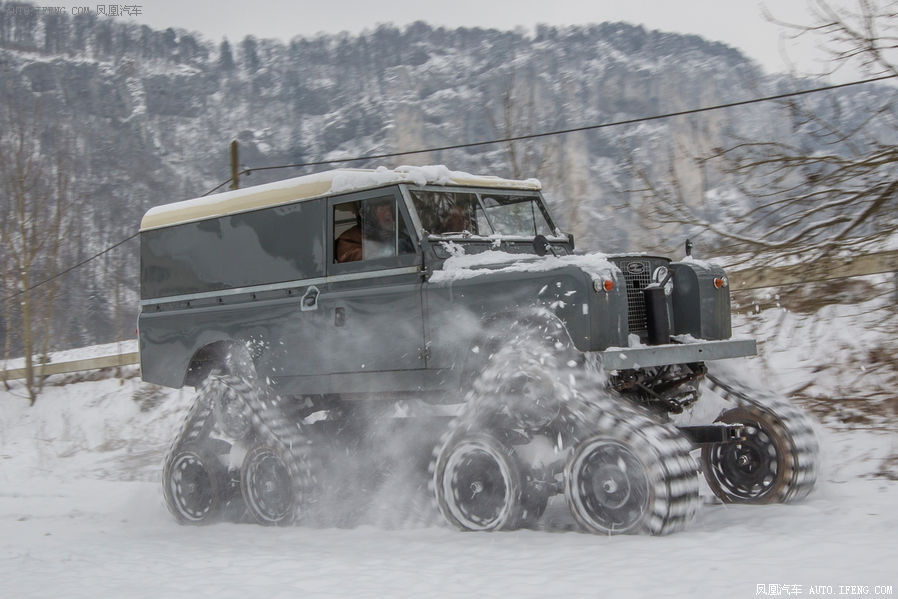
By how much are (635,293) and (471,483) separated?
205 centimetres

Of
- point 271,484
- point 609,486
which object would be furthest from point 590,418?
point 271,484

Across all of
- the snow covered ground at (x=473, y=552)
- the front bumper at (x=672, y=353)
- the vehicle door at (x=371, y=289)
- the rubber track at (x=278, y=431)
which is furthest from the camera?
the rubber track at (x=278, y=431)

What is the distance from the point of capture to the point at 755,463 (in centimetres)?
737

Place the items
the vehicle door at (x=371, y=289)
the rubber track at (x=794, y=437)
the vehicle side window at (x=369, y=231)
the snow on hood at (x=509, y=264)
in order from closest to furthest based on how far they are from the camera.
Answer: the snow on hood at (x=509, y=264) → the rubber track at (x=794, y=437) → the vehicle door at (x=371, y=289) → the vehicle side window at (x=369, y=231)

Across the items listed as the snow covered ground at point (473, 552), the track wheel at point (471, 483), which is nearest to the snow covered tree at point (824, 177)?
the snow covered ground at point (473, 552)

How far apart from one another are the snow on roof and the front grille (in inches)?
72.6

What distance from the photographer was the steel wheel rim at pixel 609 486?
6.09 meters

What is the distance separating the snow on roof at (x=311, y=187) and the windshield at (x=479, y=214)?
0.12 meters

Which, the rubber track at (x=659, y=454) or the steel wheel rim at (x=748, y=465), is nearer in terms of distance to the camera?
the rubber track at (x=659, y=454)

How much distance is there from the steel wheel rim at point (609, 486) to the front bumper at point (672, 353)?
24.6 inches

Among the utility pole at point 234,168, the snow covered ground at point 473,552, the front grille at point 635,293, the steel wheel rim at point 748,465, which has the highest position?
the utility pole at point 234,168

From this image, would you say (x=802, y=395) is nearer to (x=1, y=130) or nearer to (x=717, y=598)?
(x=717, y=598)

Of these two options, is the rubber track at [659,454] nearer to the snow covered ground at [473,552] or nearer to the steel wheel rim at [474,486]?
the snow covered ground at [473,552]

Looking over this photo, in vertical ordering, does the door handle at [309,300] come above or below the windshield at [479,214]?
below
